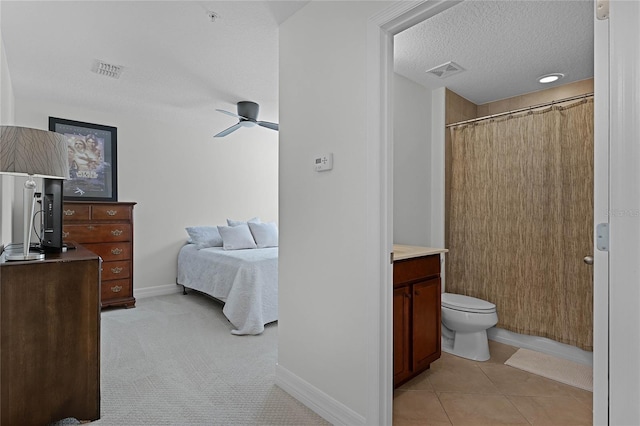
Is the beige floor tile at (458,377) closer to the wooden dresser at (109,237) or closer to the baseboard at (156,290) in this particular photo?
the wooden dresser at (109,237)

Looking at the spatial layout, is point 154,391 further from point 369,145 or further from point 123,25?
point 123,25

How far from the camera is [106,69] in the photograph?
9.70 feet

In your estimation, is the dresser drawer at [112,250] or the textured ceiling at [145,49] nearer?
the textured ceiling at [145,49]

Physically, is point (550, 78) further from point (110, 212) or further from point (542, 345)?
point (110, 212)

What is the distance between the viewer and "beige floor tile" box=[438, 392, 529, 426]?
1.87m

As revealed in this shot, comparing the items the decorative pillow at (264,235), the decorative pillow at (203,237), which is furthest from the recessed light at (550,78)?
the decorative pillow at (203,237)

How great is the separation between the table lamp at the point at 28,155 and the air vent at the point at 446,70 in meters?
2.69

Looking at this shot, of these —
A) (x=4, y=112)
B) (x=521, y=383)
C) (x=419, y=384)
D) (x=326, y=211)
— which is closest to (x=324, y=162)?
(x=326, y=211)

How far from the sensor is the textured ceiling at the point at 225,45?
2.09 meters

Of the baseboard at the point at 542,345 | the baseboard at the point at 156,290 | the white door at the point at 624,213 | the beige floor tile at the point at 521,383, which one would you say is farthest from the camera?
the baseboard at the point at 156,290

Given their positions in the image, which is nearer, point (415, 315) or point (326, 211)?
point (326, 211)

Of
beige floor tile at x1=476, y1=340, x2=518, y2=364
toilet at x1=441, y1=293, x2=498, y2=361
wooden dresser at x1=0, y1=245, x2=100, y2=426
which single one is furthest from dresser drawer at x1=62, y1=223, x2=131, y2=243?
beige floor tile at x1=476, y1=340, x2=518, y2=364

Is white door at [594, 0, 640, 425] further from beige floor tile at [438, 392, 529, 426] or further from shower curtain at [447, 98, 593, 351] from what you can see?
shower curtain at [447, 98, 593, 351]

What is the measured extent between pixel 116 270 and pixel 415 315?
135 inches
